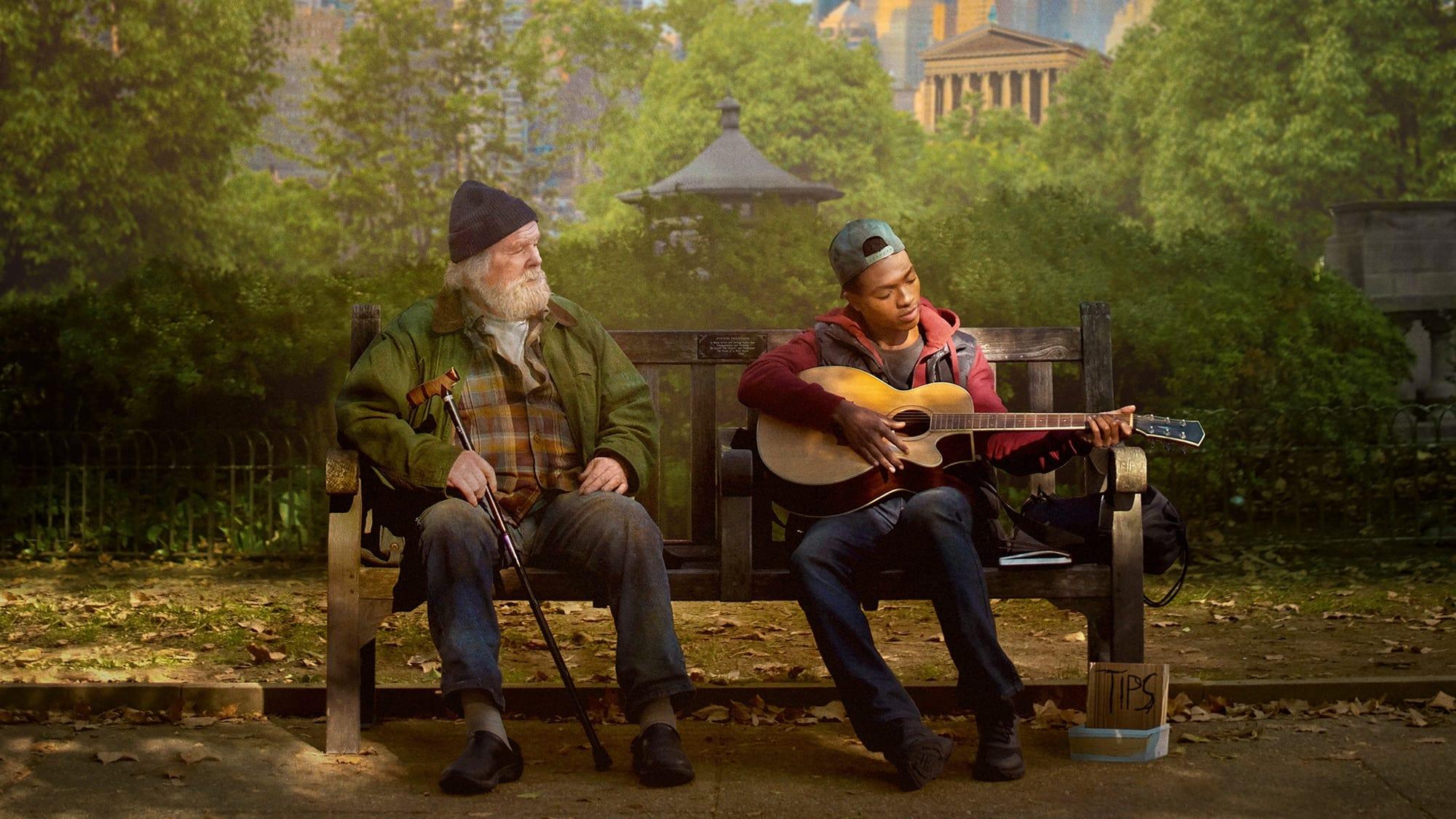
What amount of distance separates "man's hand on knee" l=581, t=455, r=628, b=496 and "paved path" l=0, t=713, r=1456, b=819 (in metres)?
0.69

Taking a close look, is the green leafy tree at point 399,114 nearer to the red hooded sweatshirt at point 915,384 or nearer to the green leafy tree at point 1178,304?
the green leafy tree at point 1178,304

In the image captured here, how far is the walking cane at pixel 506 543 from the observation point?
435cm

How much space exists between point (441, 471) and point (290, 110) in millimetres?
114963

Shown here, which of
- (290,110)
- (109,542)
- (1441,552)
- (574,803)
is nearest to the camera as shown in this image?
(574,803)

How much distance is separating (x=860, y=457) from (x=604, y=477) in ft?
2.19

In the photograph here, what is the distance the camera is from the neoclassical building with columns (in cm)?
13150

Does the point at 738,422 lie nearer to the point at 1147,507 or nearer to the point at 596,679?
the point at 596,679

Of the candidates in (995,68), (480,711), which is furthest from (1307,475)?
(995,68)

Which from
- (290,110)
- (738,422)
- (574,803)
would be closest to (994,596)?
(574,803)

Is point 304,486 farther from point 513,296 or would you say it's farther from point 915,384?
point 915,384

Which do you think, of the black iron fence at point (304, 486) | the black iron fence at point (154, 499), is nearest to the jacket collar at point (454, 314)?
the black iron fence at point (304, 486)

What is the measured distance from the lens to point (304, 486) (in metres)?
8.44

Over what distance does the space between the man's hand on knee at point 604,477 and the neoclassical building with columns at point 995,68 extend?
129 m

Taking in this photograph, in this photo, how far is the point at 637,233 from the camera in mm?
Answer: 9531
